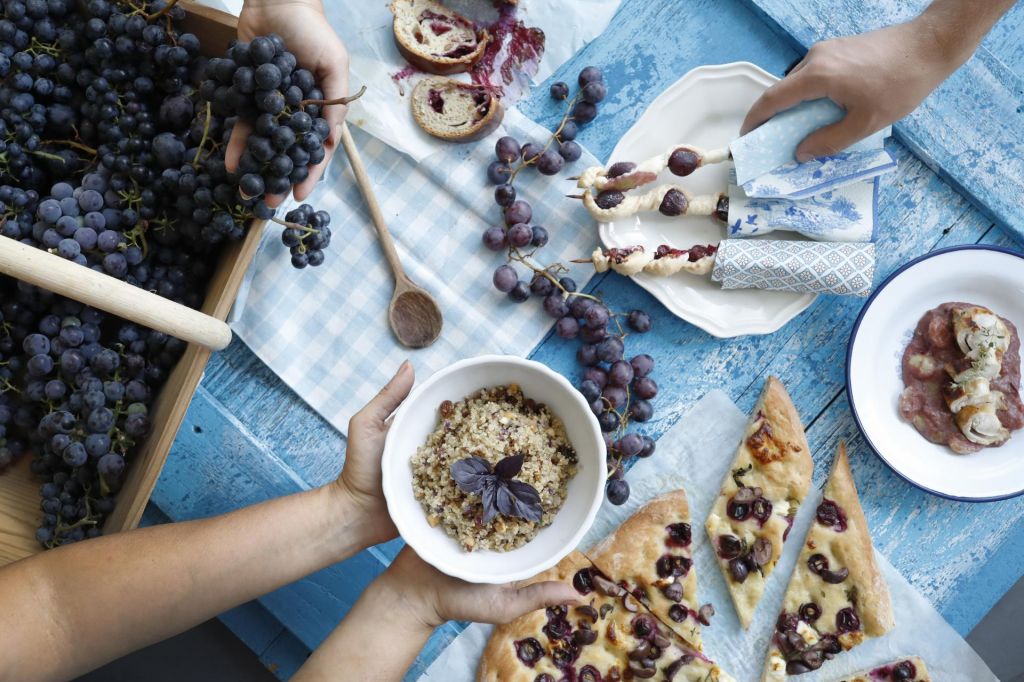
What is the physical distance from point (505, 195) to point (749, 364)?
2.64ft

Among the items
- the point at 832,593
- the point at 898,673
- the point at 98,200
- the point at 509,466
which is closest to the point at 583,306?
the point at 509,466

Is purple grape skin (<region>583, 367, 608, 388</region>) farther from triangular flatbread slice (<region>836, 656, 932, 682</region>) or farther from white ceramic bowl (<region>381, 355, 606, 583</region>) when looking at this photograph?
triangular flatbread slice (<region>836, 656, 932, 682</region>)

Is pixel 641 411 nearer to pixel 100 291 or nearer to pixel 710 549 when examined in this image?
pixel 710 549

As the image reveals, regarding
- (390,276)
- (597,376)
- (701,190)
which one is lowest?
(390,276)

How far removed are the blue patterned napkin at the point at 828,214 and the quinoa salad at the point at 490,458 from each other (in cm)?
78

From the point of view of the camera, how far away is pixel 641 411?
77.4 inches

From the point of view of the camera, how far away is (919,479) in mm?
1906

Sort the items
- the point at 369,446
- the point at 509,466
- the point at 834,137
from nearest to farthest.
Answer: the point at 509,466 → the point at 369,446 → the point at 834,137

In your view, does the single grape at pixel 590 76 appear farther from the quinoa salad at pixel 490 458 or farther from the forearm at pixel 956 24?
the quinoa salad at pixel 490 458

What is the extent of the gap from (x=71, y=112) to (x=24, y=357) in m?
0.56

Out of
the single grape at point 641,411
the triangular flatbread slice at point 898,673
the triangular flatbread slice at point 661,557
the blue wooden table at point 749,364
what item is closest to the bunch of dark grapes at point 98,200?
the blue wooden table at point 749,364

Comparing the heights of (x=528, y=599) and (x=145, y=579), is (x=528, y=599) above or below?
above

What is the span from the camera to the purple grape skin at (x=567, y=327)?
1966 millimetres

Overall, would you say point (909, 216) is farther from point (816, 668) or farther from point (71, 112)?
point (71, 112)
